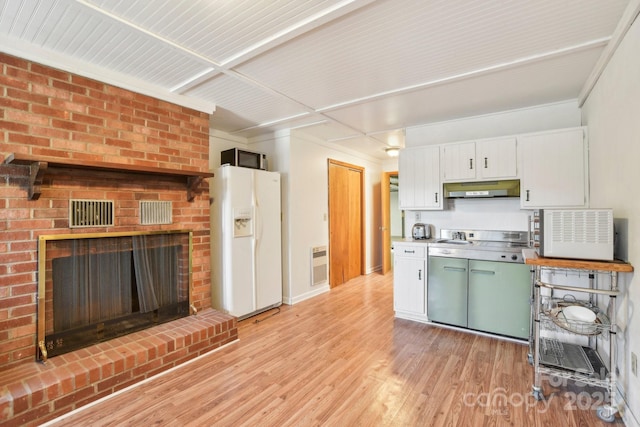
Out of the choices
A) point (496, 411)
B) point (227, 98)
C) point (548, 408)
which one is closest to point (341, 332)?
point (496, 411)

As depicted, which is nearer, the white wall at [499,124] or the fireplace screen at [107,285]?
the fireplace screen at [107,285]

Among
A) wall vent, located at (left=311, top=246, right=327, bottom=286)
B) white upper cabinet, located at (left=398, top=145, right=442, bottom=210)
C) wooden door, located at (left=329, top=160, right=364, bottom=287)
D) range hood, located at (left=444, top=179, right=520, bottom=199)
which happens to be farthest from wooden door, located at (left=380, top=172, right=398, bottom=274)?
range hood, located at (left=444, top=179, right=520, bottom=199)

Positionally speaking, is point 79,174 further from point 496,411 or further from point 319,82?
point 496,411

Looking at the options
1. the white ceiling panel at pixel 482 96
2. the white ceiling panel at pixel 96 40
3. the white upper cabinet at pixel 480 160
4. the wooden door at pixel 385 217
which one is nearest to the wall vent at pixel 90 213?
the white ceiling panel at pixel 96 40

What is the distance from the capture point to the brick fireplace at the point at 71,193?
1992 millimetres

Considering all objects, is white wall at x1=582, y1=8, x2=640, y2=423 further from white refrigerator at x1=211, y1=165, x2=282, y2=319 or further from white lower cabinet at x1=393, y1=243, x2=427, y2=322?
white refrigerator at x1=211, y1=165, x2=282, y2=319

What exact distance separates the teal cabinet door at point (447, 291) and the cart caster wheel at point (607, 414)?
1310 mm

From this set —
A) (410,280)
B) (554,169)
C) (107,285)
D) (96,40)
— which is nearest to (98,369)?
(107,285)

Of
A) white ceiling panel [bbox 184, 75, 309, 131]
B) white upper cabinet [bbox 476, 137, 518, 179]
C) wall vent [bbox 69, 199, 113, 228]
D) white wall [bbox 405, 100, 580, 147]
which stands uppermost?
white ceiling panel [bbox 184, 75, 309, 131]

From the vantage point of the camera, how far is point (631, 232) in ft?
5.96

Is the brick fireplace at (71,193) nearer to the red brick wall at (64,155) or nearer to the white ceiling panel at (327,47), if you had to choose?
the red brick wall at (64,155)

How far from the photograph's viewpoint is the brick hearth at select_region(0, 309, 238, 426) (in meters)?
1.79

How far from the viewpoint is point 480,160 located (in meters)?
3.25

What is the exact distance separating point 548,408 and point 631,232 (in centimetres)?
125
